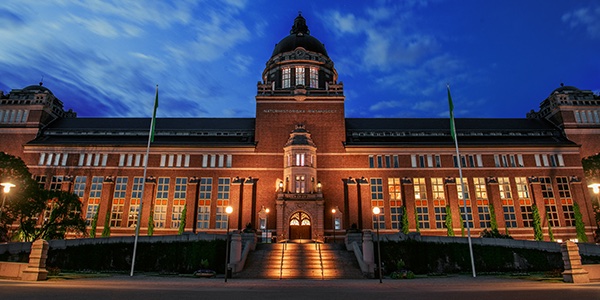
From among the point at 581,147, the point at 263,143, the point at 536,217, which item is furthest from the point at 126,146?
the point at 581,147

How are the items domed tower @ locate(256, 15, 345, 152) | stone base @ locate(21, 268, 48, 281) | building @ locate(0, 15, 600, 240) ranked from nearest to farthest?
stone base @ locate(21, 268, 48, 281), building @ locate(0, 15, 600, 240), domed tower @ locate(256, 15, 345, 152)

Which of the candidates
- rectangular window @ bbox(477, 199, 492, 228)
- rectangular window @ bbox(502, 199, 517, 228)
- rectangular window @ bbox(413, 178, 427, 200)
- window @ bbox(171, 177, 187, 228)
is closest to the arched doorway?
window @ bbox(171, 177, 187, 228)

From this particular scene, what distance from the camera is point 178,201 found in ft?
177

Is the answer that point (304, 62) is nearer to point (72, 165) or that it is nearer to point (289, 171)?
point (289, 171)

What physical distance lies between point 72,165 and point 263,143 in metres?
28.6

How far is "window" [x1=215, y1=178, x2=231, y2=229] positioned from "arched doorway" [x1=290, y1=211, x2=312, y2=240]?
1003 cm

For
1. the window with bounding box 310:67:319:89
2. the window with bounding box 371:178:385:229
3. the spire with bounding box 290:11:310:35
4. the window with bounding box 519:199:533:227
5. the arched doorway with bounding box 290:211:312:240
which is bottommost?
the arched doorway with bounding box 290:211:312:240

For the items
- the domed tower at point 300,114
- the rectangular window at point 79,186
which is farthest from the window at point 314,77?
the rectangular window at point 79,186

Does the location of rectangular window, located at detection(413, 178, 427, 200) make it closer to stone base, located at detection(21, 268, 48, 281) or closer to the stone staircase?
the stone staircase

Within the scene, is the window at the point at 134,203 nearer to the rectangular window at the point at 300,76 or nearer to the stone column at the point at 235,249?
the stone column at the point at 235,249

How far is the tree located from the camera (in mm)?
41688

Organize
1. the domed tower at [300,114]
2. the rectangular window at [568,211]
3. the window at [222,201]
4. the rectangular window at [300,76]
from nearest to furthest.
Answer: the rectangular window at [568,211] → the window at [222,201] → the domed tower at [300,114] → the rectangular window at [300,76]

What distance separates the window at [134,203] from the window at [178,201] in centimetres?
476

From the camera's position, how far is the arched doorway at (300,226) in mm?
49250
